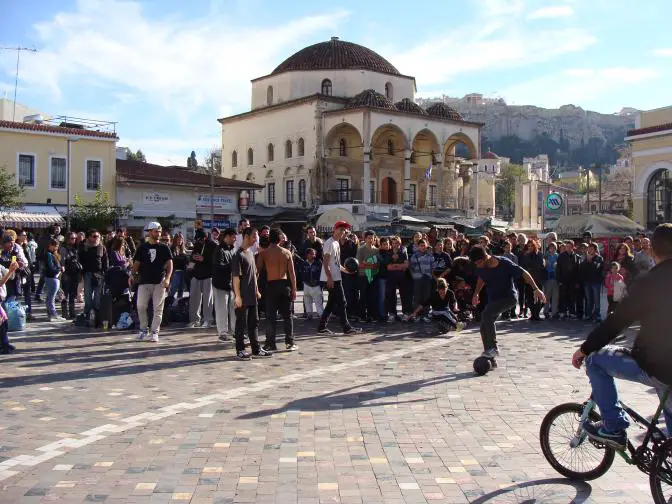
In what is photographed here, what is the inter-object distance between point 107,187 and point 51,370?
105 ft

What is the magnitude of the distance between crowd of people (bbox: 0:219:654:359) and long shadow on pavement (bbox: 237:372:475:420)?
2656mm

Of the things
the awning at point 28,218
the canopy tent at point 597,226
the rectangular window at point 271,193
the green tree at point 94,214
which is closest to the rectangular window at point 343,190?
the rectangular window at point 271,193

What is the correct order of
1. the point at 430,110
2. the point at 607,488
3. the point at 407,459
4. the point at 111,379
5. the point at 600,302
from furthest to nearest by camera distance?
the point at 430,110 → the point at 600,302 → the point at 111,379 → the point at 407,459 → the point at 607,488

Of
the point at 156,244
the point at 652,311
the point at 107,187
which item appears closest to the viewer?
the point at 652,311

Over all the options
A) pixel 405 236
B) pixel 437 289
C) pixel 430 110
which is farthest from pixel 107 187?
pixel 437 289

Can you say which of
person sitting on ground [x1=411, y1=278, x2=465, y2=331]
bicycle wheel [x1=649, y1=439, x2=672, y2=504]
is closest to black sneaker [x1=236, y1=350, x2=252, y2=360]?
person sitting on ground [x1=411, y1=278, x2=465, y2=331]

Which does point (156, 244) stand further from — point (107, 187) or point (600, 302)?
point (107, 187)

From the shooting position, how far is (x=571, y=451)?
5.55 m

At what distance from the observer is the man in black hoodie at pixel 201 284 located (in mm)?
13539

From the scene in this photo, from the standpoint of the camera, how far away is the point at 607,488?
5352 mm

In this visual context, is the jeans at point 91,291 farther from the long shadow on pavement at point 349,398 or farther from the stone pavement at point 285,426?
the long shadow on pavement at point 349,398

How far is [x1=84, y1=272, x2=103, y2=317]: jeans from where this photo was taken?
14133 mm

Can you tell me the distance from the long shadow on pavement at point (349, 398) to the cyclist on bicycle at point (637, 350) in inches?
124

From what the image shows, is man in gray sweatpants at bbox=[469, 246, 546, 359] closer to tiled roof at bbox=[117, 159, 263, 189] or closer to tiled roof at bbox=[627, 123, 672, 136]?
tiled roof at bbox=[117, 159, 263, 189]
